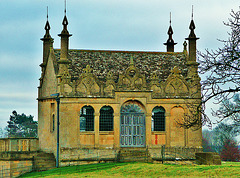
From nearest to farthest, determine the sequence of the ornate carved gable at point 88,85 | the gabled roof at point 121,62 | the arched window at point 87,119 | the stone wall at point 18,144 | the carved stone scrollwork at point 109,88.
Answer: the ornate carved gable at point 88,85 → the arched window at point 87,119 → the carved stone scrollwork at point 109,88 → the gabled roof at point 121,62 → the stone wall at point 18,144

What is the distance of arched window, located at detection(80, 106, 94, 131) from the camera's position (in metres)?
46.4

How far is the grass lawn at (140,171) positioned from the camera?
34.4 m

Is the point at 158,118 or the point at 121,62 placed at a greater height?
the point at 121,62

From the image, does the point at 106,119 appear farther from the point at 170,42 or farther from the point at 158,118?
the point at 170,42

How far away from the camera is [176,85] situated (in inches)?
1864

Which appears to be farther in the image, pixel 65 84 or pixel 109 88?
pixel 109 88

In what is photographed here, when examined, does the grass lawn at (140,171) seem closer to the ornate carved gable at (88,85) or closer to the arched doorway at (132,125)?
the arched doorway at (132,125)

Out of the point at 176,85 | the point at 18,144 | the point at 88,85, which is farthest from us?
the point at 18,144

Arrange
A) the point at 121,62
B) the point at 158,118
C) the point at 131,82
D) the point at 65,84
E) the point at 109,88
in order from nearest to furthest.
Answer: the point at 65,84
the point at 109,88
the point at 131,82
the point at 158,118
the point at 121,62

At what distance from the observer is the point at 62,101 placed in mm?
46000

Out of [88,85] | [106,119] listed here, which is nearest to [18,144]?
[106,119]

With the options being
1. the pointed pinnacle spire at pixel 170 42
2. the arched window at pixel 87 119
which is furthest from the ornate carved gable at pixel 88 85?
the pointed pinnacle spire at pixel 170 42

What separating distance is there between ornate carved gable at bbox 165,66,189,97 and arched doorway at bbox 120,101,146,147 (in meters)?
2.79

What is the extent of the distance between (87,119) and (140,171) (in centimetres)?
1041
